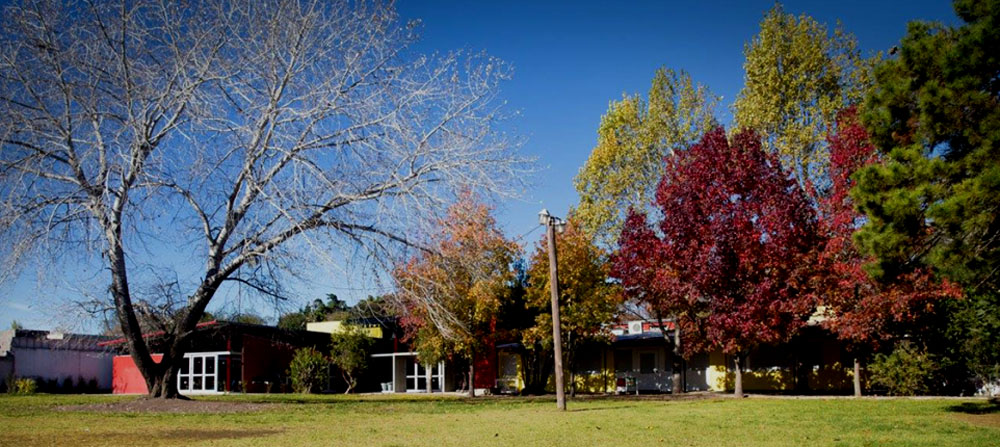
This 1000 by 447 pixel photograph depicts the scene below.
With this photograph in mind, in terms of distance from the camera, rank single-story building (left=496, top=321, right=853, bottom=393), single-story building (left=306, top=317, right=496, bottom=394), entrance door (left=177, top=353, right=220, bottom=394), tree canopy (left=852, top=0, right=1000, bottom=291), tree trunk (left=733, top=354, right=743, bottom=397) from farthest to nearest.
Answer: entrance door (left=177, top=353, right=220, bottom=394), single-story building (left=306, top=317, right=496, bottom=394), single-story building (left=496, top=321, right=853, bottom=393), tree trunk (left=733, top=354, right=743, bottom=397), tree canopy (left=852, top=0, right=1000, bottom=291)

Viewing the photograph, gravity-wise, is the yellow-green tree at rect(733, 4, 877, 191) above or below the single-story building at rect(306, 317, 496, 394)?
above

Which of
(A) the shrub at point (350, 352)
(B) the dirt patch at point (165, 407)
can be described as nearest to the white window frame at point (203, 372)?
(A) the shrub at point (350, 352)

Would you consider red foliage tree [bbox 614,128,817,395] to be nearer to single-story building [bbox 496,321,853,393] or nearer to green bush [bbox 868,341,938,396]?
green bush [bbox 868,341,938,396]

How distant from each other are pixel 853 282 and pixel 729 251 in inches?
146

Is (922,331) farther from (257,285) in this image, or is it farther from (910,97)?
(257,285)

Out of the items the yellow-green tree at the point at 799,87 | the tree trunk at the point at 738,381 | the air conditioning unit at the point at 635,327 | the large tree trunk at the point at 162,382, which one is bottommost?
the tree trunk at the point at 738,381

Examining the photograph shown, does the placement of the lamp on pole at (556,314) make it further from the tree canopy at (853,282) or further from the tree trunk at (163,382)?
the tree trunk at (163,382)

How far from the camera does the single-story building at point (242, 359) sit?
3650cm

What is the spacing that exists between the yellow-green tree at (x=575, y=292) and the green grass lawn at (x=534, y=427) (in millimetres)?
9592

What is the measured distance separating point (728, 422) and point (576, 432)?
3.12m

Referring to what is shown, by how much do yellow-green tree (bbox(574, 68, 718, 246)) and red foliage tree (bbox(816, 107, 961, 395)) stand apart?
7982mm

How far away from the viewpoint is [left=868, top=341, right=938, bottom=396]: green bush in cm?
2264

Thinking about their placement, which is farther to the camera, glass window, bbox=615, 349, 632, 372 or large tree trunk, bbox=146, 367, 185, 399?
glass window, bbox=615, 349, 632, 372

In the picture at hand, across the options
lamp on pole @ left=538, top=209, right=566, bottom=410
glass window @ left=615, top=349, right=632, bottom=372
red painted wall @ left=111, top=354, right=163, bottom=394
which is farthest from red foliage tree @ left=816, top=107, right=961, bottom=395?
red painted wall @ left=111, top=354, right=163, bottom=394
